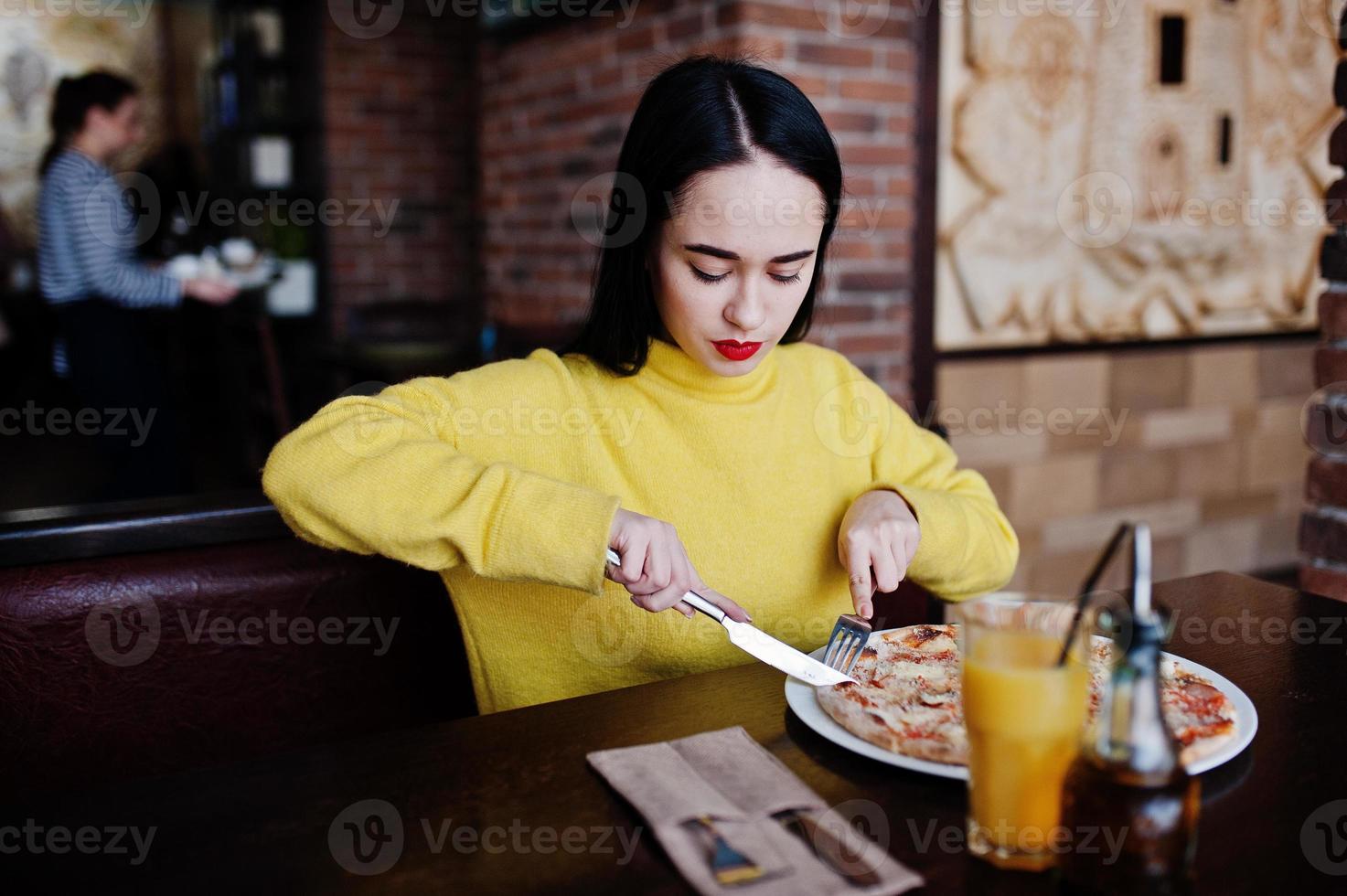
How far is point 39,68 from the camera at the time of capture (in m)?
8.31

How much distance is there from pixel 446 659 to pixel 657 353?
0.50 metres

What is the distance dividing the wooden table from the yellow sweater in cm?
26

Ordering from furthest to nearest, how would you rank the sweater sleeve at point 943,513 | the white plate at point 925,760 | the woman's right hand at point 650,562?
1. the sweater sleeve at point 943,513
2. the woman's right hand at point 650,562
3. the white plate at point 925,760

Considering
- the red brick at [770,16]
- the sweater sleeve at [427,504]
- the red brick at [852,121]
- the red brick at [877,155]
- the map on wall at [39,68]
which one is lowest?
→ the sweater sleeve at [427,504]

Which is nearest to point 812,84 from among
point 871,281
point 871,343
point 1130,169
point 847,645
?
point 871,281

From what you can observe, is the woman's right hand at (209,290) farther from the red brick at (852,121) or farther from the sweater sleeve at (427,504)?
the sweater sleeve at (427,504)

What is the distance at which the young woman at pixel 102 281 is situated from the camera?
11.5 ft

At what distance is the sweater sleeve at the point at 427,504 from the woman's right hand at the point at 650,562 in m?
0.02

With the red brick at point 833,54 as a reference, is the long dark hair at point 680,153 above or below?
below

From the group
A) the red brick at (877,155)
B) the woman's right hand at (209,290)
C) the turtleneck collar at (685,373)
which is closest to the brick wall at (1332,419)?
the turtleneck collar at (685,373)

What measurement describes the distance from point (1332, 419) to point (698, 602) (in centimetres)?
130

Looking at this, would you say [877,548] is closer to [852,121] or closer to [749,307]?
[749,307]

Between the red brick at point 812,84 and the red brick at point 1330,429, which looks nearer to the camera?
the red brick at point 1330,429

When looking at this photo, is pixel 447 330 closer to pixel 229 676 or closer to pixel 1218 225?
pixel 1218 225
